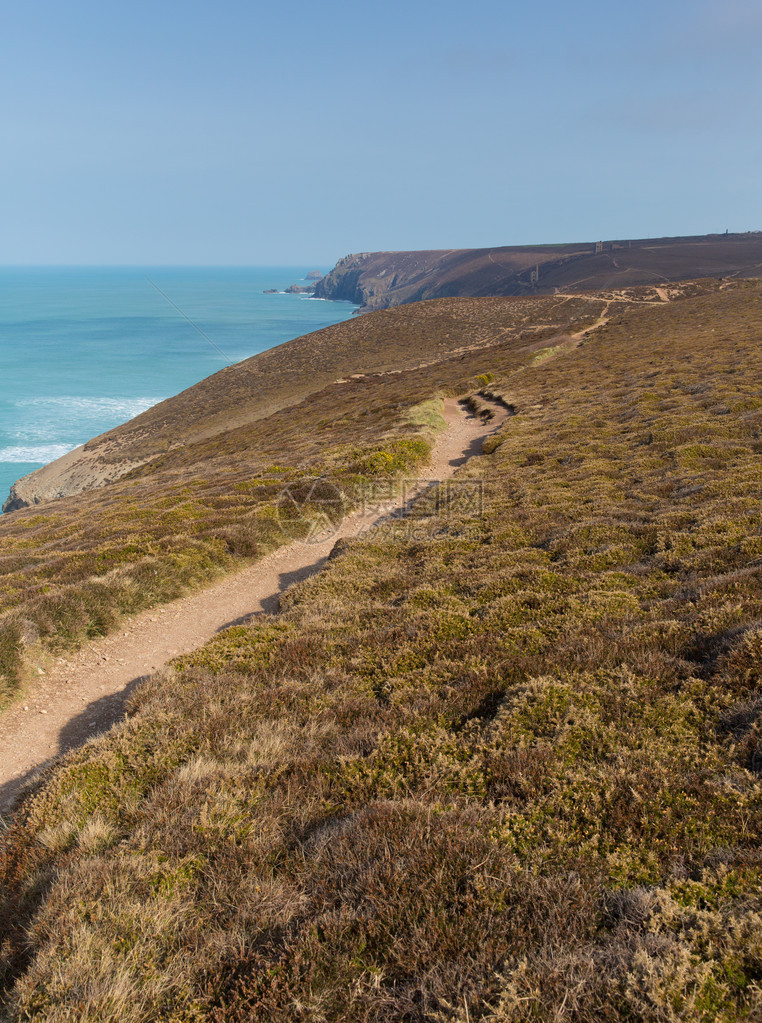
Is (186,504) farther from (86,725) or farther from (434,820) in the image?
(434,820)

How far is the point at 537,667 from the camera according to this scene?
6.59 metres

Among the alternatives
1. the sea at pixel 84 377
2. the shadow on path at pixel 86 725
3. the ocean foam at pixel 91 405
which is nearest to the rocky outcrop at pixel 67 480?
the sea at pixel 84 377

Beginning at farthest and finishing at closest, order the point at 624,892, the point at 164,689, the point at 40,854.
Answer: the point at 164,689 < the point at 40,854 < the point at 624,892

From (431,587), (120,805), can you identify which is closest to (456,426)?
(431,587)

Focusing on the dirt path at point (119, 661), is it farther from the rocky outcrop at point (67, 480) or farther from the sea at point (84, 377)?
the sea at point (84, 377)

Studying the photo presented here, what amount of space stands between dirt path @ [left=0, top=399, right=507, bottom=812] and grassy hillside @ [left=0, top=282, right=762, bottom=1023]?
223 centimetres

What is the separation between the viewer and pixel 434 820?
4254 mm

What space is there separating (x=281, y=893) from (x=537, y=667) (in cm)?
403

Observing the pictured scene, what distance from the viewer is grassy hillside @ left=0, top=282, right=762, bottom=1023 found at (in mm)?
3098

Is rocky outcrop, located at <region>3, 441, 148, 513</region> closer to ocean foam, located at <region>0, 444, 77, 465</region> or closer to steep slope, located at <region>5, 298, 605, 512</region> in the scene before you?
steep slope, located at <region>5, 298, 605, 512</region>

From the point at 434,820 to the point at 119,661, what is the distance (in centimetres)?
903

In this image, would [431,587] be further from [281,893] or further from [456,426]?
[456,426]

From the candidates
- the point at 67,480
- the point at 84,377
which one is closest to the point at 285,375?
the point at 67,480

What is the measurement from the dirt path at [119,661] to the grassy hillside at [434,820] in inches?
87.8
